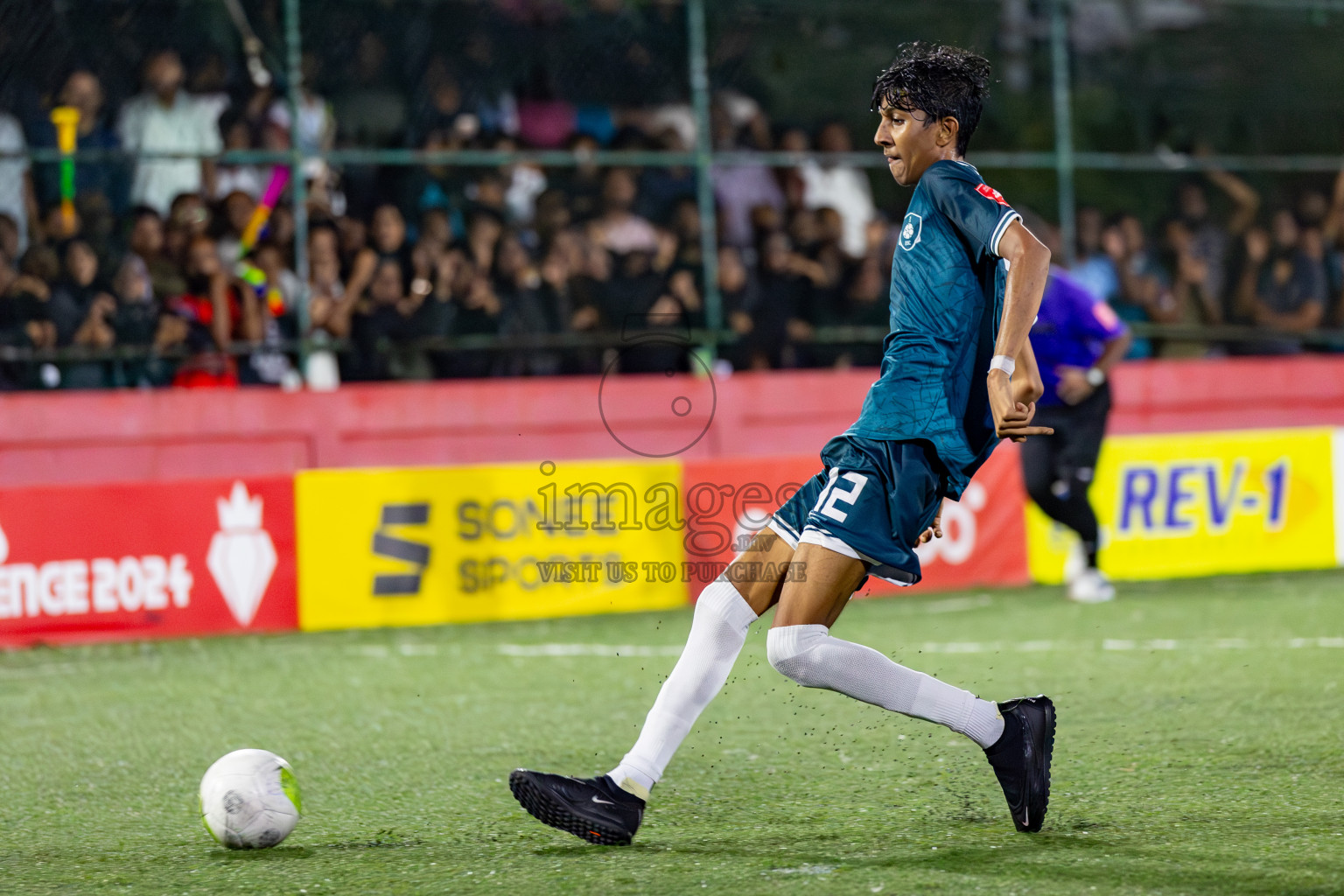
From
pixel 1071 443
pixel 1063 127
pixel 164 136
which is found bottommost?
pixel 1071 443

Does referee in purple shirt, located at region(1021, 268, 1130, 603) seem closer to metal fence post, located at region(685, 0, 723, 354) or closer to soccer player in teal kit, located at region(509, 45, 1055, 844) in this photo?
metal fence post, located at region(685, 0, 723, 354)

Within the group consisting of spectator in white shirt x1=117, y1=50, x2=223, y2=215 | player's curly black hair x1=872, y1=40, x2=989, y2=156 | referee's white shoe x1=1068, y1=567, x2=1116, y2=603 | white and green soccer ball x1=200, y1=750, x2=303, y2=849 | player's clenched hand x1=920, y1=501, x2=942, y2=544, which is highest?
spectator in white shirt x1=117, y1=50, x2=223, y2=215

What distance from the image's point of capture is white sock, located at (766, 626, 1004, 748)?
13.1 feet

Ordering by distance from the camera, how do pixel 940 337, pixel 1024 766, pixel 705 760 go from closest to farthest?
pixel 940 337 → pixel 1024 766 → pixel 705 760

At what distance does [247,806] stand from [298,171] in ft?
24.8

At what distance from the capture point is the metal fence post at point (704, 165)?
12.1 meters

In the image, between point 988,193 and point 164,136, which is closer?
point 988,193

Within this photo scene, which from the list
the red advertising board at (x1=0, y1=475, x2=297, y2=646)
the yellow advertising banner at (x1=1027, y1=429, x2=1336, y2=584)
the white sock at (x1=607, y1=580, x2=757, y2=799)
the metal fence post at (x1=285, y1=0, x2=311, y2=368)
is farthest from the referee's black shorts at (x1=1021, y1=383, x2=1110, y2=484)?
the white sock at (x1=607, y1=580, x2=757, y2=799)

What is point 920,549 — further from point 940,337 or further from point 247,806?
point 247,806

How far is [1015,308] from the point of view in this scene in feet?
12.3

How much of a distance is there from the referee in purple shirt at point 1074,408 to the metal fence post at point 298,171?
4.60 meters

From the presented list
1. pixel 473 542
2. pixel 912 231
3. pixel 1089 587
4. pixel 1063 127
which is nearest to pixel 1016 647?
pixel 1089 587

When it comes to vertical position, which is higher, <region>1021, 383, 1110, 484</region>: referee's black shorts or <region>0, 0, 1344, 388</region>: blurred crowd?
<region>0, 0, 1344, 388</region>: blurred crowd

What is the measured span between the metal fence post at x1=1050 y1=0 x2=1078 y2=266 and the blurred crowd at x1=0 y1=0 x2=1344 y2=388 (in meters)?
0.12
